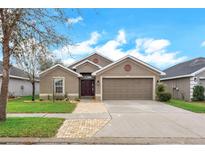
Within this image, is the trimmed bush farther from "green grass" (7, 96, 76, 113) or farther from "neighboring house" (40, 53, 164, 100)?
"green grass" (7, 96, 76, 113)

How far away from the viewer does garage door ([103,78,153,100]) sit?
22.2m

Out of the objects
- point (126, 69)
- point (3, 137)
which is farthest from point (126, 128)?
point (126, 69)

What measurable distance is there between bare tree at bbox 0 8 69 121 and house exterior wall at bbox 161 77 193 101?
15979mm

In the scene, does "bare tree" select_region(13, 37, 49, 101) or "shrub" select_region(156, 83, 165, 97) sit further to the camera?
"shrub" select_region(156, 83, 165, 97)

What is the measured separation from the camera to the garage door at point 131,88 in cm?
2225

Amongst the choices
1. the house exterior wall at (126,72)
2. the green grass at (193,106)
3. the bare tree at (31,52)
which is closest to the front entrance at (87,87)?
the house exterior wall at (126,72)

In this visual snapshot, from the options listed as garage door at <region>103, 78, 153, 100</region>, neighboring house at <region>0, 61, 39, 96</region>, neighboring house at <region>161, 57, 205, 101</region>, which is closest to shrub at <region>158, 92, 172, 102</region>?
garage door at <region>103, 78, 153, 100</region>

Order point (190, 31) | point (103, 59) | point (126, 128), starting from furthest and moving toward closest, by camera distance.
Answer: point (103, 59) → point (190, 31) → point (126, 128)

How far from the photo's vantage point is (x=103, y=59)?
29.0m
